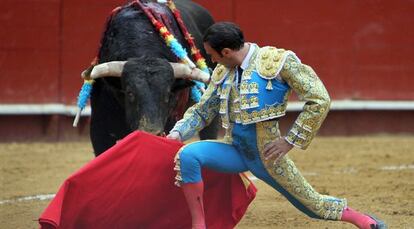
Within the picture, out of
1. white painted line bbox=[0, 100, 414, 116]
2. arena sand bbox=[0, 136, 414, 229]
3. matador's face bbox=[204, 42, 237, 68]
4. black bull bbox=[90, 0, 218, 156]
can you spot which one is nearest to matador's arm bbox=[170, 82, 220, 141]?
matador's face bbox=[204, 42, 237, 68]

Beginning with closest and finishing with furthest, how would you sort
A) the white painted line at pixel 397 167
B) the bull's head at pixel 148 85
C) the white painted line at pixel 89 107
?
1. the bull's head at pixel 148 85
2. the white painted line at pixel 397 167
3. the white painted line at pixel 89 107

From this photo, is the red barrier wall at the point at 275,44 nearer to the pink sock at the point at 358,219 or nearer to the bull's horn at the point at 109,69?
the bull's horn at the point at 109,69

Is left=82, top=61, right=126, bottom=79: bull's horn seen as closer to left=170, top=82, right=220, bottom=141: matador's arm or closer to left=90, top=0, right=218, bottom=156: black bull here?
left=90, top=0, right=218, bottom=156: black bull

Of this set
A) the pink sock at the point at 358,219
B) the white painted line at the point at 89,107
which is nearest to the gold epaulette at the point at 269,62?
the pink sock at the point at 358,219

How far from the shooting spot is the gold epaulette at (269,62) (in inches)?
130

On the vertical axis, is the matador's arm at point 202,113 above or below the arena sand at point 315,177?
above

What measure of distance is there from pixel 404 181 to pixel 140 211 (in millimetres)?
2659

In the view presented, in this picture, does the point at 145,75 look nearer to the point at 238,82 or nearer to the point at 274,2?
the point at 238,82

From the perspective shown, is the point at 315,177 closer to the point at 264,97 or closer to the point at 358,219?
the point at 358,219

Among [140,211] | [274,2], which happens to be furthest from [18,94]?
[140,211]

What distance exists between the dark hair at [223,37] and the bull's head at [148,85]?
2.46 ft

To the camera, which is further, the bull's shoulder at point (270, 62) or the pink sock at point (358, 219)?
the pink sock at point (358, 219)

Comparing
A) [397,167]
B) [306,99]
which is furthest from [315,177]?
[306,99]

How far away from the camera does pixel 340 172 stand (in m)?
6.36
